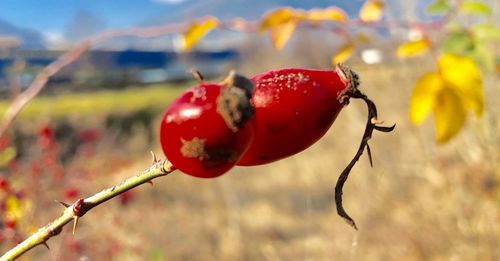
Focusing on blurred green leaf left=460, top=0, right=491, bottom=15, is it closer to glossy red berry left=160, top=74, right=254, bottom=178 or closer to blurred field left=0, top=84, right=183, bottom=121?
glossy red berry left=160, top=74, right=254, bottom=178

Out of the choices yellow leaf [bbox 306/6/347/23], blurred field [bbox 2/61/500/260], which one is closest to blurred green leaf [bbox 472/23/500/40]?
yellow leaf [bbox 306/6/347/23]

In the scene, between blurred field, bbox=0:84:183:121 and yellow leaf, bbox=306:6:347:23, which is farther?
blurred field, bbox=0:84:183:121

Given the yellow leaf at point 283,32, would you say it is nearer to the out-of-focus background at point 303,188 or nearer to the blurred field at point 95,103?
the out-of-focus background at point 303,188

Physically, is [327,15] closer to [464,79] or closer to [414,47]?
[414,47]

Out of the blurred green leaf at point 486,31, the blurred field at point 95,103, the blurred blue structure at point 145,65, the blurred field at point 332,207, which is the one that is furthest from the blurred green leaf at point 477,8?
the blurred blue structure at point 145,65

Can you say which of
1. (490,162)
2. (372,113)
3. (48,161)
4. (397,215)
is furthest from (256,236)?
(372,113)

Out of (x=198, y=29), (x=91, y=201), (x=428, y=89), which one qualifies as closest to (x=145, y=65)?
(x=198, y=29)

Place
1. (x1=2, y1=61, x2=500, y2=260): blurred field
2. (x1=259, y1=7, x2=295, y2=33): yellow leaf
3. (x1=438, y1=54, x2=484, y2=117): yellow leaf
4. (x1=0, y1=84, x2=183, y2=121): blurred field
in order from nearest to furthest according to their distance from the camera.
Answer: (x1=438, y1=54, x2=484, y2=117): yellow leaf → (x1=259, y1=7, x2=295, y2=33): yellow leaf → (x1=2, y1=61, x2=500, y2=260): blurred field → (x1=0, y1=84, x2=183, y2=121): blurred field

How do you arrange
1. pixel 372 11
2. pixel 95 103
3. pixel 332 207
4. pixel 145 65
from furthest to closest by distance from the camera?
pixel 145 65 → pixel 95 103 → pixel 332 207 → pixel 372 11
